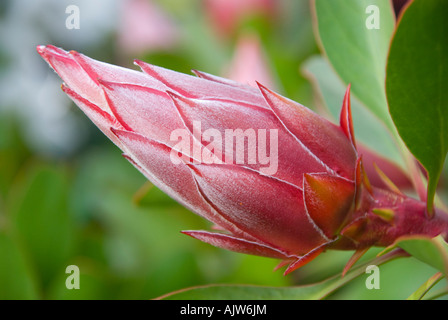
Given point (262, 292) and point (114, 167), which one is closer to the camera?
point (262, 292)

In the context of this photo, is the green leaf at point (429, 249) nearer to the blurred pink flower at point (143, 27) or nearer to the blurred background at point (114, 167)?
the blurred background at point (114, 167)

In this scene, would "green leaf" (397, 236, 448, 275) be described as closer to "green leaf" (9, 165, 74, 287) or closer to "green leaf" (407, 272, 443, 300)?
"green leaf" (407, 272, 443, 300)

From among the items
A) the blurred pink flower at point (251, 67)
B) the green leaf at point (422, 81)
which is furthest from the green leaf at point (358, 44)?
the blurred pink flower at point (251, 67)

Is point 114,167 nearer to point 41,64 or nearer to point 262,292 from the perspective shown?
point 41,64

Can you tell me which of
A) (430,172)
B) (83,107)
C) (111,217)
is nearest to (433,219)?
(430,172)

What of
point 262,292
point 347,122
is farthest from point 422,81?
→ point 262,292

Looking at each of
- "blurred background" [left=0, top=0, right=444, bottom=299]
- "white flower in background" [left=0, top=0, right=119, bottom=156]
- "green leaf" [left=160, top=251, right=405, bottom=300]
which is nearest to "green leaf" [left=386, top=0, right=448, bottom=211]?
"green leaf" [left=160, top=251, right=405, bottom=300]

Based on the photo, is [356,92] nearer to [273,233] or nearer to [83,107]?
[273,233]
